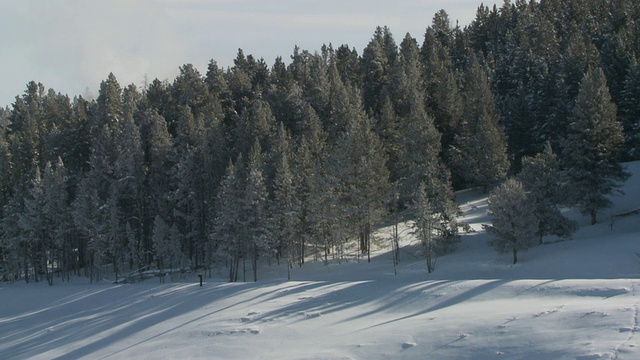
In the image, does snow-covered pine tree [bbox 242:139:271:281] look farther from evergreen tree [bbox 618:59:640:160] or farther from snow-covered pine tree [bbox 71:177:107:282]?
evergreen tree [bbox 618:59:640:160]

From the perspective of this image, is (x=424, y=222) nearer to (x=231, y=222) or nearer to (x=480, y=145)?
(x=231, y=222)

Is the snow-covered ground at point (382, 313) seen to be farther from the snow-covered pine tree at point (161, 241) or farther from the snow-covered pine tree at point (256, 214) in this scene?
the snow-covered pine tree at point (161, 241)

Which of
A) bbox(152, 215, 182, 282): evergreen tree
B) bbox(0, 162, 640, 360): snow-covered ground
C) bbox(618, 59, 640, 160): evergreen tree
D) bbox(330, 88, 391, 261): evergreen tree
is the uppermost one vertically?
bbox(618, 59, 640, 160): evergreen tree

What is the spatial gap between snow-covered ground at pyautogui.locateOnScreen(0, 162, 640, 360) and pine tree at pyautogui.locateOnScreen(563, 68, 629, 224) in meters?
2.82

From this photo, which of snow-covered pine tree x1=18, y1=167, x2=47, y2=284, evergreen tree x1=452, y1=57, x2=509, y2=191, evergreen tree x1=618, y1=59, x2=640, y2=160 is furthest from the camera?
evergreen tree x1=618, y1=59, x2=640, y2=160

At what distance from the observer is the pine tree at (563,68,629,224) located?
145 feet

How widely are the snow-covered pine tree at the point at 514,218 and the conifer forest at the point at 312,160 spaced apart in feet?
0.31

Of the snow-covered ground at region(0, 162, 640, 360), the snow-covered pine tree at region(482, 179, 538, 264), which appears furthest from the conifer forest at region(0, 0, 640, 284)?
the snow-covered ground at region(0, 162, 640, 360)

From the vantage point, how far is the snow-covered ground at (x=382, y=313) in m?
20.2

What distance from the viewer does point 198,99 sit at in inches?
2847

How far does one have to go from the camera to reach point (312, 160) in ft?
169

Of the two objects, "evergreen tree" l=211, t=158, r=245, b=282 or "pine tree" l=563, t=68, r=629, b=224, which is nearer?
"pine tree" l=563, t=68, r=629, b=224

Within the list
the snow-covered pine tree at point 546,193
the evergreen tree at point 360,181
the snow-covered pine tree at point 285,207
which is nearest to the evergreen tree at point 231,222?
the snow-covered pine tree at point 285,207

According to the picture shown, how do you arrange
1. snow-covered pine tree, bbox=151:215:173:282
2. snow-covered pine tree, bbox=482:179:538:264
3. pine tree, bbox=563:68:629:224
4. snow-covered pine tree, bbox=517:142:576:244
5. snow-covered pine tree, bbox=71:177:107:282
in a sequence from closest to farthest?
snow-covered pine tree, bbox=482:179:538:264 < snow-covered pine tree, bbox=517:142:576:244 < pine tree, bbox=563:68:629:224 < snow-covered pine tree, bbox=151:215:173:282 < snow-covered pine tree, bbox=71:177:107:282
